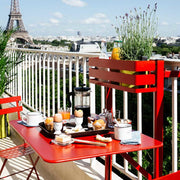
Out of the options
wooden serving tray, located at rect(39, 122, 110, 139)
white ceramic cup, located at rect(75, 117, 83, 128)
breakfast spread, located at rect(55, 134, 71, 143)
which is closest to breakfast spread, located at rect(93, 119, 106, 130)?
wooden serving tray, located at rect(39, 122, 110, 139)

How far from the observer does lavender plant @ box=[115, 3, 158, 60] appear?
2037mm

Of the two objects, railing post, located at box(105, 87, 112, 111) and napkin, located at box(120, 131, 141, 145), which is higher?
railing post, located at box(105, 87, 112, 111)

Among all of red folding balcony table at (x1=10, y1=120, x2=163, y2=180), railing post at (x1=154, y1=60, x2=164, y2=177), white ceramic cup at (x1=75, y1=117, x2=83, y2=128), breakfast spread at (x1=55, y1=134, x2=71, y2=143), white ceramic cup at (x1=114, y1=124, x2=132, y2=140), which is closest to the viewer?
red folding balcony table at (x1=10, y1=120, x2=163, y2=180)

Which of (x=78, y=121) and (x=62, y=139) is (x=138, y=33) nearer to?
(x=78, y=121)

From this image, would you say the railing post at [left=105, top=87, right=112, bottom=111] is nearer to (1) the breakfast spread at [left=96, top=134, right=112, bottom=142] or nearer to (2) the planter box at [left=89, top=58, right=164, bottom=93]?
(2) the planter box at [left=89, top=58, right=164, bottom=93]

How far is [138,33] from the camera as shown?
6.81 feet

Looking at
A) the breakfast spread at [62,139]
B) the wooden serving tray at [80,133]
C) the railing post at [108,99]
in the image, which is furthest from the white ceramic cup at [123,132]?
the railing post at [108,99]

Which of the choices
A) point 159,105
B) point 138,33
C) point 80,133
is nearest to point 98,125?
point 80,133

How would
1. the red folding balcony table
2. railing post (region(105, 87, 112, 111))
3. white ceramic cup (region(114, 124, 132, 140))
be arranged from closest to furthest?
the red folding balcony table, white ceramic cup (region(114, 124, 132, 140)), railing post (region(105, 87, 112, 111))

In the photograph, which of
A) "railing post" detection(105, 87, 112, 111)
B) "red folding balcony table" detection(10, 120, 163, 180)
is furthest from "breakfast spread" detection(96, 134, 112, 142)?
"railing post" detection(105, 87, 112, 111)

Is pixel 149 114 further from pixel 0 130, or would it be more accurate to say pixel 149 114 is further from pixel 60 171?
pixel 60 171

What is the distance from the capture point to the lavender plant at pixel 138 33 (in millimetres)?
2037

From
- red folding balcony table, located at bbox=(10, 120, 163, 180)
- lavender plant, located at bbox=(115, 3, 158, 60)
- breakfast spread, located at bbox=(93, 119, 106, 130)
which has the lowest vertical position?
red folding balcony table, located at bbox=(10, 120, 163, 180)

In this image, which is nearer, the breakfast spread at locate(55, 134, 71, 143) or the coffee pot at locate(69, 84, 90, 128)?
the breakfast spread at locate(55, 134, 71, 143)
